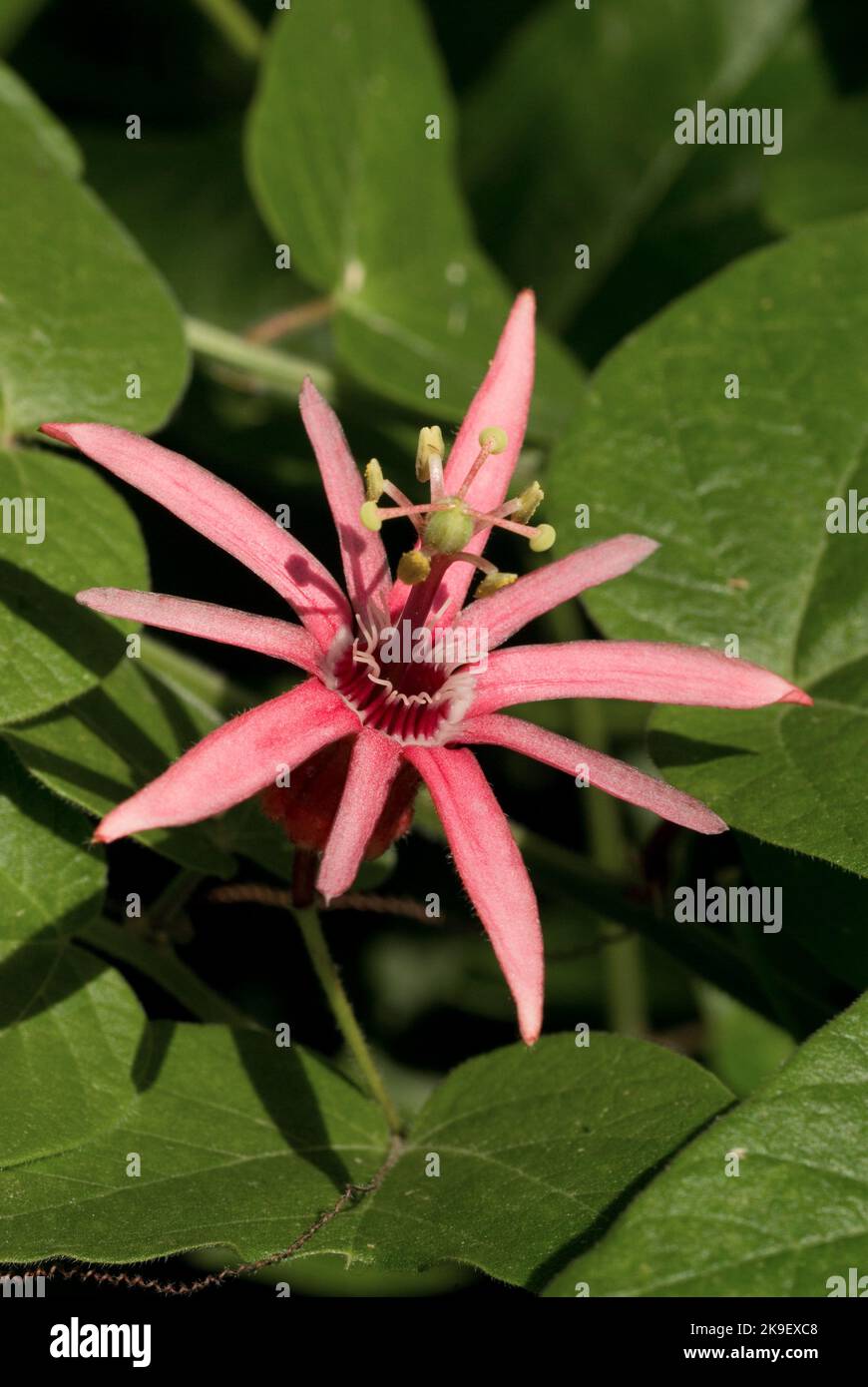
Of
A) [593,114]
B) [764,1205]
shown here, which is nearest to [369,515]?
[764,1205]

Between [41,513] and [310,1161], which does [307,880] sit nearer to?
[310,1161]

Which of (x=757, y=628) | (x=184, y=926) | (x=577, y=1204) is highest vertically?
(x=757, y=628)

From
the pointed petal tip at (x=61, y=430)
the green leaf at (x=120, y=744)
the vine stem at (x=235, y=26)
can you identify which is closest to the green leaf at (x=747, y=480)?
the green leaf at (x=120, y=744)

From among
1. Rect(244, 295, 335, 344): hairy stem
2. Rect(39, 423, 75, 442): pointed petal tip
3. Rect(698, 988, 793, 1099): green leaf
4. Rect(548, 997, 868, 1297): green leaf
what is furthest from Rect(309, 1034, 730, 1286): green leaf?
Rect(244, 295, 335, 344): hairy stem

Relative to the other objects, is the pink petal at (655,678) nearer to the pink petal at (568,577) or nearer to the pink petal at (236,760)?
the pink petal at (568,577)

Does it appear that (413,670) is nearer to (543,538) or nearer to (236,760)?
(543,538)

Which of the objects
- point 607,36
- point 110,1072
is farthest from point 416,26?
point 110,1072
